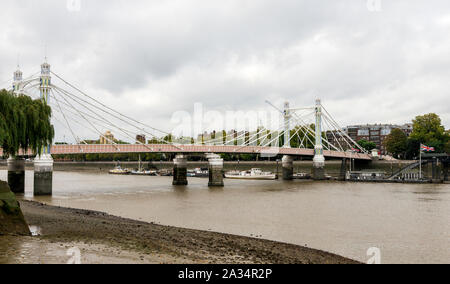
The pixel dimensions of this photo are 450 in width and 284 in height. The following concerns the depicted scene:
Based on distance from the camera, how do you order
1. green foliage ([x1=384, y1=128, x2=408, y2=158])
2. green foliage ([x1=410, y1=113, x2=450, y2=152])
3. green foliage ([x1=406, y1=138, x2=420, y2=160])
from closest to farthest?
green foliage ([x1=410, y1=113, x2=450, y2=152]) < green foliage ([x1=406, y1=138, x2=420, y2=160]) < green foliage ([x1=384, y1=128, x2=408, y2=158])

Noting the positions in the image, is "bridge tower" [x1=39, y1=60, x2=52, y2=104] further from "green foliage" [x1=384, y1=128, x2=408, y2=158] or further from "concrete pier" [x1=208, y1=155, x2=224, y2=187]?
"green foliage" [x1=384, y1=128, x2=408, y2=158]

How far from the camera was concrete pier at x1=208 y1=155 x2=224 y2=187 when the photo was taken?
3908cm

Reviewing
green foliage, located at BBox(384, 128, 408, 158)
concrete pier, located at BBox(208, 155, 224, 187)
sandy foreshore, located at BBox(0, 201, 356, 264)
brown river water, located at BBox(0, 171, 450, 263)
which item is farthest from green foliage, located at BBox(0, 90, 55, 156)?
green foliage, located at BBox(384, 128, 408, 158)

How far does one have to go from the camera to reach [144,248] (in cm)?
869

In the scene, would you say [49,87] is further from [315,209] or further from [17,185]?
[315,209]

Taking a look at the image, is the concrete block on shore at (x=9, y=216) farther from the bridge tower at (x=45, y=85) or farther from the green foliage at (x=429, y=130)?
the green foliage at (x=429, y=130)

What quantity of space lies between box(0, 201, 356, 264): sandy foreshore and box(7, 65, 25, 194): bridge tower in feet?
70.2

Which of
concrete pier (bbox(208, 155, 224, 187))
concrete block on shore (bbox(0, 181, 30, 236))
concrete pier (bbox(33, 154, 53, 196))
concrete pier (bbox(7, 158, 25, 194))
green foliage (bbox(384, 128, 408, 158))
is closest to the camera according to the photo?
concrete block on shore (bbox(0, 181, 30, 236))

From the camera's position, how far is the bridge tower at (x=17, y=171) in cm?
3109

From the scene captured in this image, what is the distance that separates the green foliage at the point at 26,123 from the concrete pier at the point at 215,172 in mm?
20164

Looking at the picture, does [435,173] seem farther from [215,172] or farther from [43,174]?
[43,174]

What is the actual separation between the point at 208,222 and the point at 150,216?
3.53m

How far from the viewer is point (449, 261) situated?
398 inches
